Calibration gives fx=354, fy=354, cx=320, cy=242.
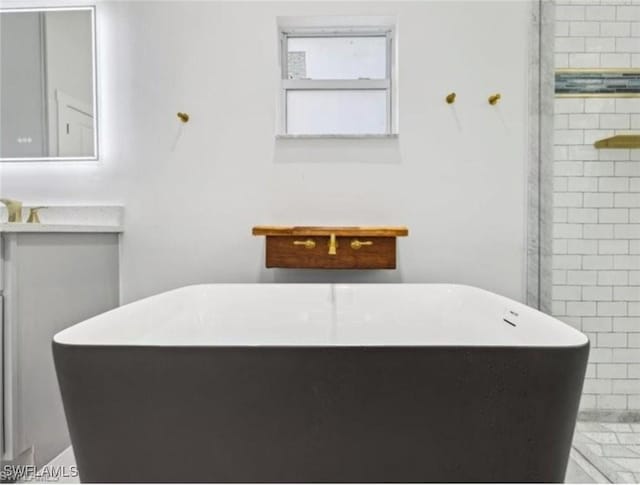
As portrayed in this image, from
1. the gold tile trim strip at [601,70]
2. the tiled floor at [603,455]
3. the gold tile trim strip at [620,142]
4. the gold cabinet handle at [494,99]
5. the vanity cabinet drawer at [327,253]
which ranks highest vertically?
the gold tile trim strip at [601,70]

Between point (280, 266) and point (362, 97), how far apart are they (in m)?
0.95

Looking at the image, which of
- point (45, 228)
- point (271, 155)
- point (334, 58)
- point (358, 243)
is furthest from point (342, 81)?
point (45, 228)

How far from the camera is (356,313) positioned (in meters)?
1.50

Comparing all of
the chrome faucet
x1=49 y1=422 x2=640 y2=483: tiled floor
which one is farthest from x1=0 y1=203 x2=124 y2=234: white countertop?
x1=49 y1=422 x2=640 y2=483: tiled floor

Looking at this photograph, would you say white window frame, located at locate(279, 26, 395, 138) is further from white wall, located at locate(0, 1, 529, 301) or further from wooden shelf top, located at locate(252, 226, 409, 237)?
wooden shelf top, located at locate(252, 226, 409, 237)

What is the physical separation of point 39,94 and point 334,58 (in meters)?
1.48

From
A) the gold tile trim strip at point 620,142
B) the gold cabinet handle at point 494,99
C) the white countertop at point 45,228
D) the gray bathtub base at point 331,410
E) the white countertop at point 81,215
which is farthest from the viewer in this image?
the white countertop at point 81,215

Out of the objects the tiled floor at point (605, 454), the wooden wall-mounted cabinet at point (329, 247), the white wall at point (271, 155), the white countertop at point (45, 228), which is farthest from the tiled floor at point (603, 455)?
the wooden wall-mounted cabinet at point (329, 247)

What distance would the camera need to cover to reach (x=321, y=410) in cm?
73

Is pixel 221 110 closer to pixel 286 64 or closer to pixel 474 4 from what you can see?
pixel 286 64

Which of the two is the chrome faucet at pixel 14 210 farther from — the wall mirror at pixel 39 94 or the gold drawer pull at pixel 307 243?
the gold drawer pull at pixel 307 243

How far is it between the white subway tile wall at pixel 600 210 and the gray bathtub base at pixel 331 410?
1.01m

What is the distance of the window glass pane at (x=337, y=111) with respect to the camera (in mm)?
1785

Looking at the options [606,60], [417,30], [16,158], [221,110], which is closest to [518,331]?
[606,60]
